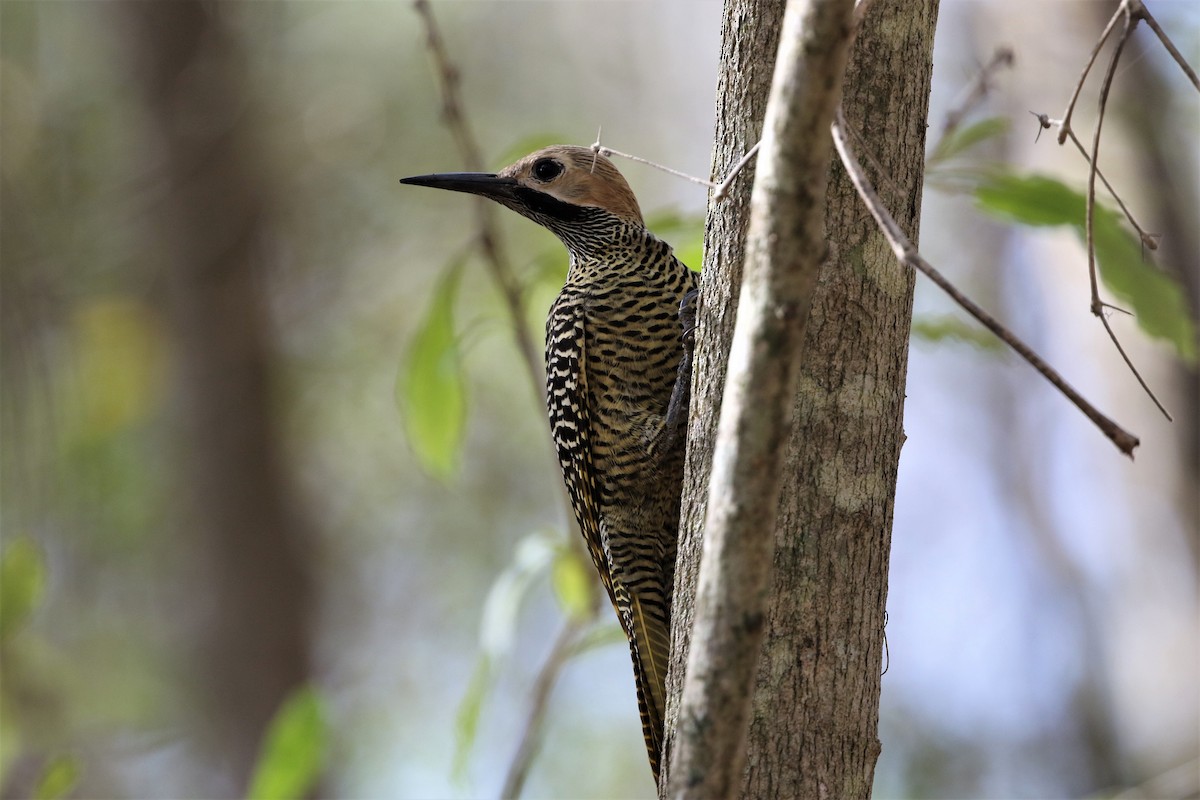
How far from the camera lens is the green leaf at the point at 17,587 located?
140 inches

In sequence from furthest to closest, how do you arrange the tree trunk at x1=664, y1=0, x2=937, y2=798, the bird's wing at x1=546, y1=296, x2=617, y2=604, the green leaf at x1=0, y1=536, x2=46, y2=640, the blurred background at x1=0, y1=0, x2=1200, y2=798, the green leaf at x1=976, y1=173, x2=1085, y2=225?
the blurred background at x1=0, y1=0, x2=1200, y2=798 → the green leaf at x1=0, y1=536, x2=46, y2=640 → the bird's wing at x1=546, y1=296, x2=617, y2=604 → the green leaf at x1=976, y1=173, x2=1085, y2=225 → the tree trunk at x1=664, y1=0, x2=937, y2=798

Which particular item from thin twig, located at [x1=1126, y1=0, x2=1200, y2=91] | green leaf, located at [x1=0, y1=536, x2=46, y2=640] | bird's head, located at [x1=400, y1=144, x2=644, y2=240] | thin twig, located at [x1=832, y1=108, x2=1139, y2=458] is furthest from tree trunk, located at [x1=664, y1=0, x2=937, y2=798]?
green leaf, located at [x1=0, y1=536, x2=46, y2=640]

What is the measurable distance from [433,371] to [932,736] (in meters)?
6.98

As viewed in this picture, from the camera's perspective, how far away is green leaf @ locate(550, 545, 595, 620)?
132 inches

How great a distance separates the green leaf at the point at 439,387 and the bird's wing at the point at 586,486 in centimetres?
28

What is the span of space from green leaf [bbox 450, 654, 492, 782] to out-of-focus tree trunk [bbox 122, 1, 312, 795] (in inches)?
172

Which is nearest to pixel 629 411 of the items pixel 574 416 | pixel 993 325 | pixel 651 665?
pixel 574 416

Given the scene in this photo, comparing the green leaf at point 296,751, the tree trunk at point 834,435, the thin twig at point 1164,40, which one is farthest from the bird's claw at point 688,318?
the green leaf at point 296,751

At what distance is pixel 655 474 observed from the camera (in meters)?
3.13

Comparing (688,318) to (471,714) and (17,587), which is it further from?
(17,587)

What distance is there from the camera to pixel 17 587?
3576 millimetres

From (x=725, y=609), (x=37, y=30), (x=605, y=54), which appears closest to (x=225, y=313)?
(x=37, y=30)

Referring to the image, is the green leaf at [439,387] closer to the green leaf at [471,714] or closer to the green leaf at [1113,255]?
the green leaf at [471,714]

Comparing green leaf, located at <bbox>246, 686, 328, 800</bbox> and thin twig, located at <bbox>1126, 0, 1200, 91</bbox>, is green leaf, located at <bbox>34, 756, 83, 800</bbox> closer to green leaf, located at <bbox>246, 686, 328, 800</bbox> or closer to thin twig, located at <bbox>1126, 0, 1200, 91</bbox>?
green leaf, located at <bbox>246, 686, 328, 800</bbox>
